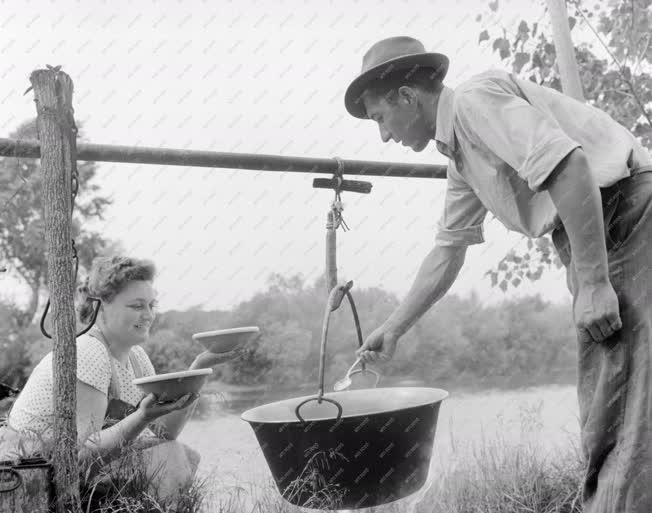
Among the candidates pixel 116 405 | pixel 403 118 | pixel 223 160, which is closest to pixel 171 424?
pixel 116 405

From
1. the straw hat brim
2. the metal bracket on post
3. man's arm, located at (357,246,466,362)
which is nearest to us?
the straw hat brim

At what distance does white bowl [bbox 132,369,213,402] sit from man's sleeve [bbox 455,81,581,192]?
1.10 m

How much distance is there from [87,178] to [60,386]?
1038 cm

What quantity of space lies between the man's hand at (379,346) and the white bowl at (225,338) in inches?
16.6

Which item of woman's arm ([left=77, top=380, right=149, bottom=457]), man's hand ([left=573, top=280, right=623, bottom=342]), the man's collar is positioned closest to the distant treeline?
woman's arm ([left=77, top=380, right=149, bottom=457])

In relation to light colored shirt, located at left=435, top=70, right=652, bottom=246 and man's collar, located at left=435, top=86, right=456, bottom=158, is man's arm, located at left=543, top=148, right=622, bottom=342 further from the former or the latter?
man's collar, located at left=435, top=86, right=456, bottom=158

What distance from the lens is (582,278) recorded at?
1.59 metres

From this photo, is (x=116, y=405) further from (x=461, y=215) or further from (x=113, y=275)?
(x=461, y=215)

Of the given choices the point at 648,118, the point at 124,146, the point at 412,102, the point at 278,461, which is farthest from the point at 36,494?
the point at 648,118

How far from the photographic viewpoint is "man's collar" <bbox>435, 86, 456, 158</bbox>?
6.16 feet

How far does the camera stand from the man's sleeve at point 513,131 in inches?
59.9

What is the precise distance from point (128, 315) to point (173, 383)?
0.79m

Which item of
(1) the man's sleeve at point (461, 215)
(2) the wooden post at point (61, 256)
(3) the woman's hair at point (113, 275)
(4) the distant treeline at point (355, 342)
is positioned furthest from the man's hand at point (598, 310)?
(4) the distant treeline at point (355, 342)

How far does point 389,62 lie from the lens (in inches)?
77.5
